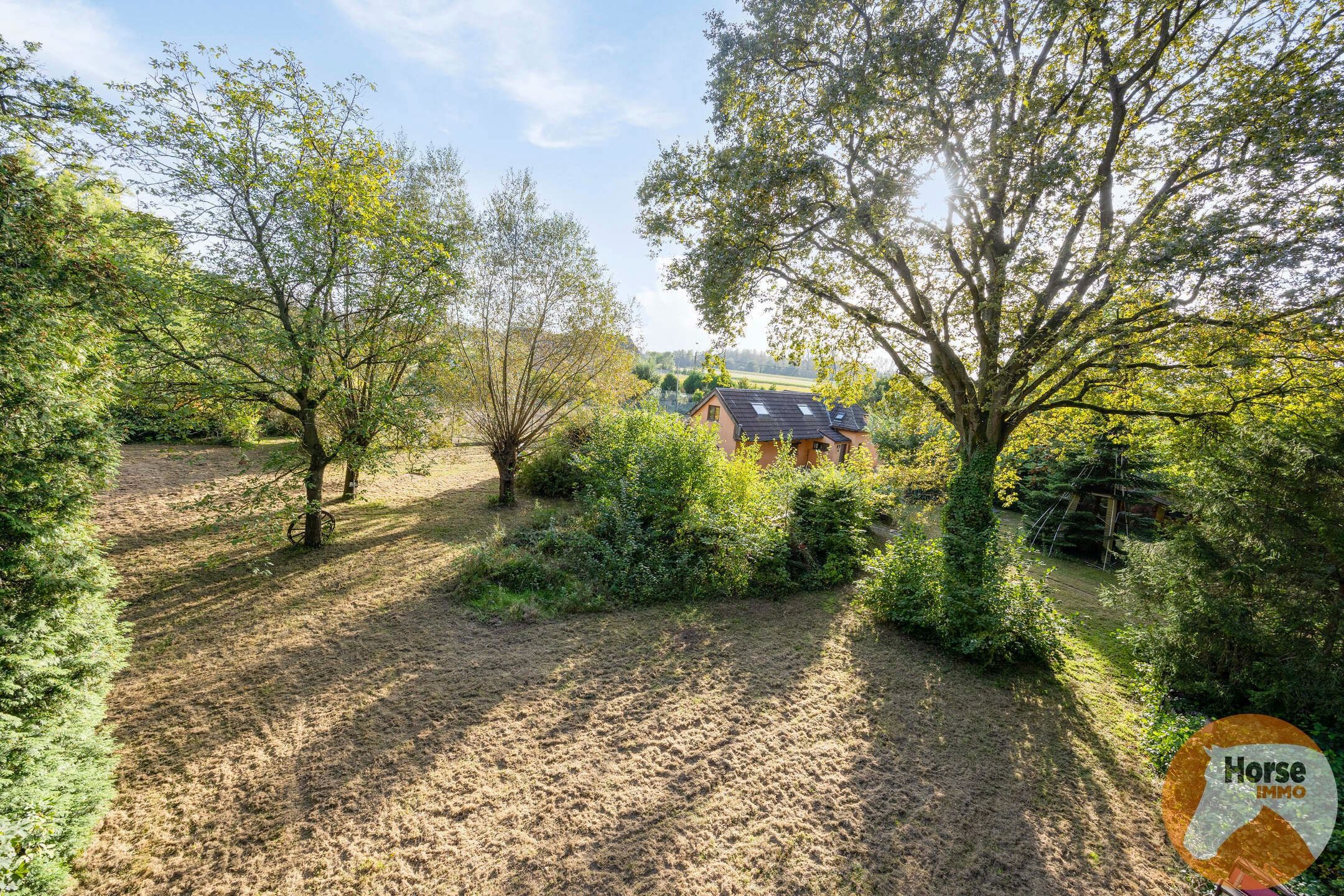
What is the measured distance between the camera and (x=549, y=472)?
42.9 feet

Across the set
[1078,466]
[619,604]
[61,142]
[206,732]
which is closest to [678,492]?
[619,604]

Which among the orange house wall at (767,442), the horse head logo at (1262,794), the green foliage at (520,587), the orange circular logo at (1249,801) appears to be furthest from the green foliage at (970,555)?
the orange house wall at (767,442)

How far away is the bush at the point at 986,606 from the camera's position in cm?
590

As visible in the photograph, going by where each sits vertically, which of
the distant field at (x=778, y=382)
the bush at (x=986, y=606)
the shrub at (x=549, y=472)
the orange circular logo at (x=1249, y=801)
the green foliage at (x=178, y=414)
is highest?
the distant field at (x=778, y=382)

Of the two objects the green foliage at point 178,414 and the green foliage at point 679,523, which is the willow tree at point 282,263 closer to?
the green foliage at point 178,414

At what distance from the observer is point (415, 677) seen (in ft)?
16.3

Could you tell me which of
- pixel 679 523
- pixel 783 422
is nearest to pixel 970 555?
pixel 679 523

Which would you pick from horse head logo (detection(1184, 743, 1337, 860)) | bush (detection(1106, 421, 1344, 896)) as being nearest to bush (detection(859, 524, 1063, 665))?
bush (detection(1106, 421, 1344, 896))

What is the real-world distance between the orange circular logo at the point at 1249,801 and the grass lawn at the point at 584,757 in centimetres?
28

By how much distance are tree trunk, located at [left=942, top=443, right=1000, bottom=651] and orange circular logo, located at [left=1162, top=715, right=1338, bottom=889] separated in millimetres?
1981

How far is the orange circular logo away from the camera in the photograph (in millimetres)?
3291

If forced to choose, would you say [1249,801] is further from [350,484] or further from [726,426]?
[726,426]

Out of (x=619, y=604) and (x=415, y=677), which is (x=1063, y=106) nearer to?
(x=619, y=604)

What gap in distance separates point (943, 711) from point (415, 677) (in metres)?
5.90
